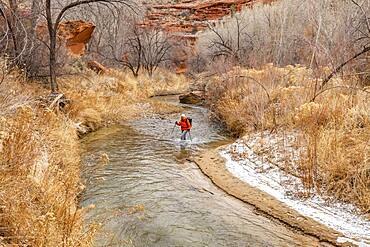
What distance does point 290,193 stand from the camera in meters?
6.57

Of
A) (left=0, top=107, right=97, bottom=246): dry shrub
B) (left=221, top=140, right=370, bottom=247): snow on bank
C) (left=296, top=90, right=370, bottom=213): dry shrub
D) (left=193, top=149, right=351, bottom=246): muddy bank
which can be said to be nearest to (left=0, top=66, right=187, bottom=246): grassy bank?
(left=0, top=107, right=97, bottom=246): dry shrub

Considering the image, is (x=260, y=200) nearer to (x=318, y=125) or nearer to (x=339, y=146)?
(x=339, y=146)

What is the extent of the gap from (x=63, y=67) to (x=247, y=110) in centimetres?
848

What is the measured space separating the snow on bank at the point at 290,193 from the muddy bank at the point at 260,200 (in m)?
0.13

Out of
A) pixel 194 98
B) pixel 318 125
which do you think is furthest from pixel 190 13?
pixel 318 125

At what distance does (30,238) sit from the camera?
3221 mm

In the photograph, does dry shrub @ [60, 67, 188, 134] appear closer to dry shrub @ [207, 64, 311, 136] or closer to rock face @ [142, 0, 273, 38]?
dry shrub @ [207, 64, 311, 136]

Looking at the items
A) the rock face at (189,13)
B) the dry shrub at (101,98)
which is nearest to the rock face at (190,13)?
the rock face at (189,13)

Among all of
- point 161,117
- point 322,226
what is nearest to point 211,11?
point 161,117

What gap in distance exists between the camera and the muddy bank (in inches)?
208

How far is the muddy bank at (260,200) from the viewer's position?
5.28 meters

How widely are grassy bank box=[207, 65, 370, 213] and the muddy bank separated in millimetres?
775

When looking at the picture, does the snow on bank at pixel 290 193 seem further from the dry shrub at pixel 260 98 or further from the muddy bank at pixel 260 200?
the dry shrub at pixel 260 98

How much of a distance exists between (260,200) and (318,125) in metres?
2.50
